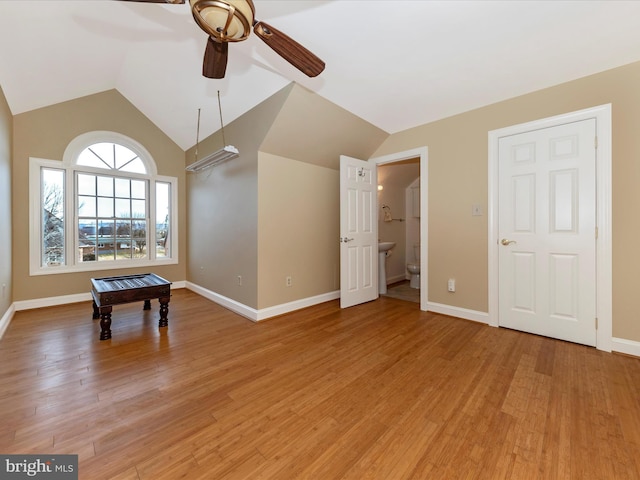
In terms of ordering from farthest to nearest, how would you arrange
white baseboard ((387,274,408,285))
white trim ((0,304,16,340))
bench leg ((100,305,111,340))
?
white baseboard ((387,274,408,285)) → white trim ((0,304,16,340)) → bench leg ((100,305,111,340))

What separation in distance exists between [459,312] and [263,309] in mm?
2353

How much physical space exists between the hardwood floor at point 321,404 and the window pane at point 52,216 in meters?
1.48

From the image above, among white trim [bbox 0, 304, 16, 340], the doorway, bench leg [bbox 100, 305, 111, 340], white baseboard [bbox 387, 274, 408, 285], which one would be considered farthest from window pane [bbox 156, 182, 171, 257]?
white baseboard [bbox 387, 274, 408, 285]

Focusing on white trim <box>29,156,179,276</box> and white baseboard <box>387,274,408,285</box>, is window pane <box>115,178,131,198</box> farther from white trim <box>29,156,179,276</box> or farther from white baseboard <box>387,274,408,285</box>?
white baseboard <box>387,274,408,285</box>

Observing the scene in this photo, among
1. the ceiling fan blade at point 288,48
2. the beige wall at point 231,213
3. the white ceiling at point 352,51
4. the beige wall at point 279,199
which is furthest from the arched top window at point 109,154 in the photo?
the ceiling fan blade at point 288,48

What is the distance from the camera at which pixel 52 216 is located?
3.81 metres

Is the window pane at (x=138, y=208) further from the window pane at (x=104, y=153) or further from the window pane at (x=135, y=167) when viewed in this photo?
the window pane at (x=104, y=153)

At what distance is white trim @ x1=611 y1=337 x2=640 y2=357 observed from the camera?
2.23m

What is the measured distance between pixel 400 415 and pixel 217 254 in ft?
10.7

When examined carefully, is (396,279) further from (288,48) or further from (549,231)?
(288,48)

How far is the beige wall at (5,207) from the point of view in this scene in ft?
9.32

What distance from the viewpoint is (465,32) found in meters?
2.04

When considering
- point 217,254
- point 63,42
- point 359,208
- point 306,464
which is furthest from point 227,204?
point 306,464

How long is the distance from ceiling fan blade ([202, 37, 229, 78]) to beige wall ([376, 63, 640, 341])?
2.60 metres
